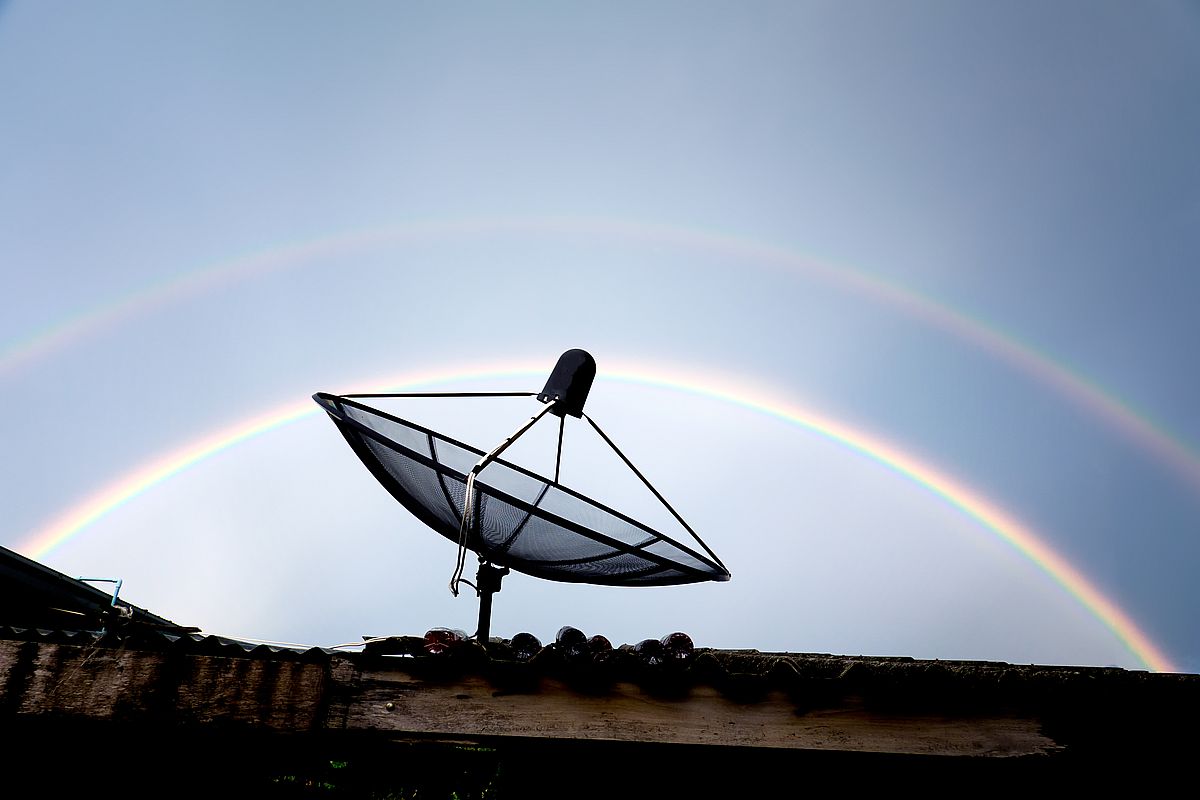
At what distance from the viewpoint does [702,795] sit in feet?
11.1

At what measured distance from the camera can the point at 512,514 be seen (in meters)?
4.09

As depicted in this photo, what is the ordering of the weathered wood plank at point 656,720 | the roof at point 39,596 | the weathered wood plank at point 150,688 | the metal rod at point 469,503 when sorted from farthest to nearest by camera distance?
the roof at point 39,596, the metal rod at point 469,503, the weathered wood plank at point 656,720, the weathered wood plank at point 150,688

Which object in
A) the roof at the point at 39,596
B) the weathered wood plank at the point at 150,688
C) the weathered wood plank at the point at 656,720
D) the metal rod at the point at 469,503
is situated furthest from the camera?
the roof at the point at 39,596

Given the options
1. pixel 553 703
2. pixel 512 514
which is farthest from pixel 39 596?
pixel 553 703

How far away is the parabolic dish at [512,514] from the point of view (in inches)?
→ 159

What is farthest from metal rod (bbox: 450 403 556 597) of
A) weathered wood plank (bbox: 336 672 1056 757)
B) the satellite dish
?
weathered wood plank (bbox: 336 672 1056 757)

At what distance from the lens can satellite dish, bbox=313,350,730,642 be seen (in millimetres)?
4020

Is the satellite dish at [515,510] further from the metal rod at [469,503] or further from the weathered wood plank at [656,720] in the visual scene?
the weathered wood plank at [656,720]

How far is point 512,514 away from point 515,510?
0.16 ft

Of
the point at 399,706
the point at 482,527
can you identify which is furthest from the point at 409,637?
the point at 482,527

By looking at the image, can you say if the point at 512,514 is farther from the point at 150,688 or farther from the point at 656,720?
the point at 150,688

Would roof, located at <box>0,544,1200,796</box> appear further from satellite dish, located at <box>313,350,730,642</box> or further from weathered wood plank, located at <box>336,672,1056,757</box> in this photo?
satellite dish, located at <box>313,350,730,642</box>

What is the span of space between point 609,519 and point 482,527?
1.02 m

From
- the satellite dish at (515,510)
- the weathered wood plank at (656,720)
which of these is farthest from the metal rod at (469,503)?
the weathered wood plank at (656,720)
